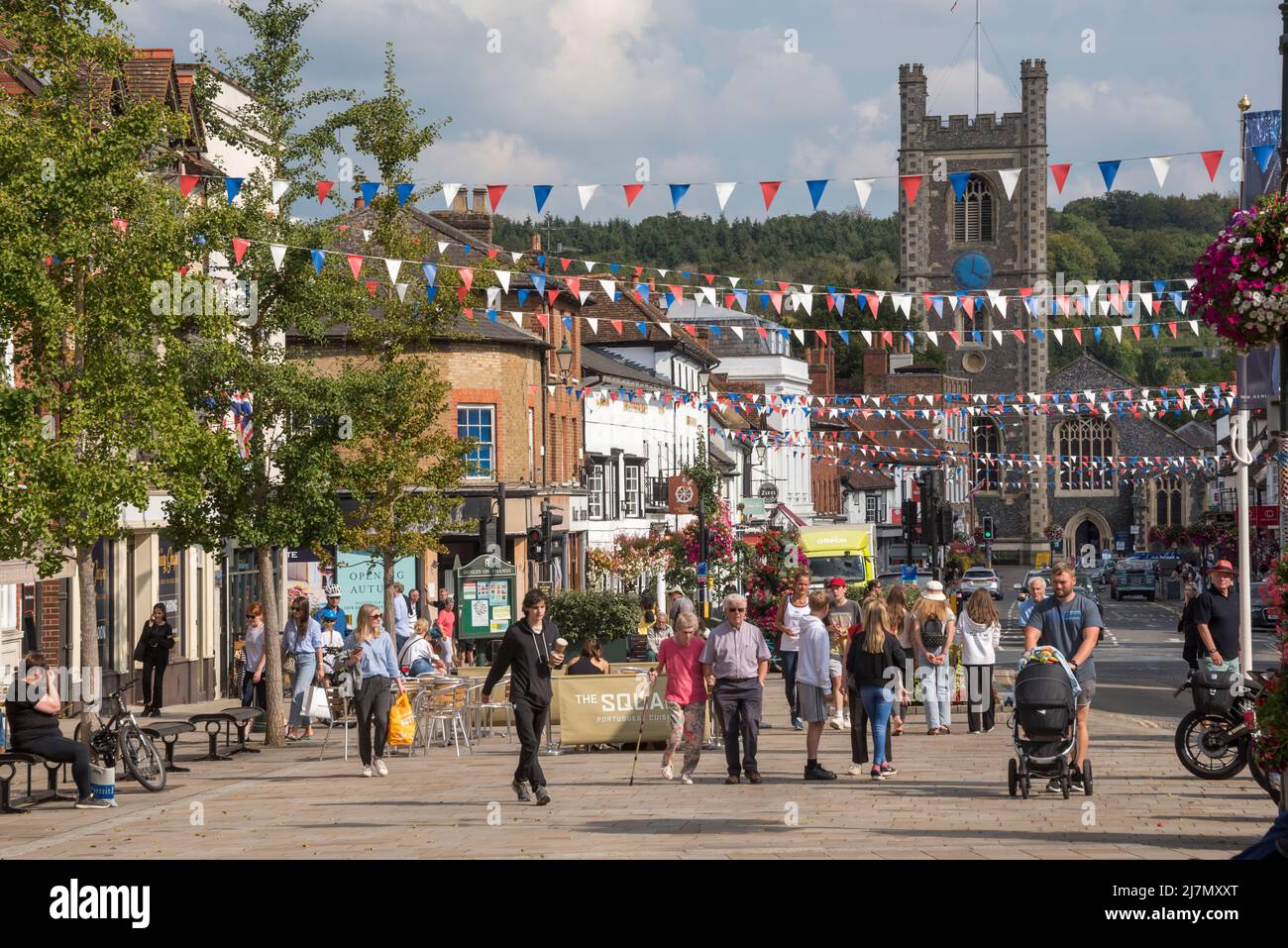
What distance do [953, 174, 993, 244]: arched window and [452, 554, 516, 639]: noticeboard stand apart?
8162 centimetres

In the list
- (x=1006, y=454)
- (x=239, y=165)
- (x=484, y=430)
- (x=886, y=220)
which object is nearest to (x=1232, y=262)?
(x=239, y=165)

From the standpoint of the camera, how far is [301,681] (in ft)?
74.6

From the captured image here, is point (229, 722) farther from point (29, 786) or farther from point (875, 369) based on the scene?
point (875, 369)

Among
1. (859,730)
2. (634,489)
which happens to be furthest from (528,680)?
(634,489)

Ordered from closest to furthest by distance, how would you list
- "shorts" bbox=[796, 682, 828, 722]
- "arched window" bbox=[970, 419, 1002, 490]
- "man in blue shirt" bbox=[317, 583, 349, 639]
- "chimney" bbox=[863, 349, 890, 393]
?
1. "shorts" bbox=[796, 682, 828, 722]
2. "man in blue shirt" bbox=[317, 583, 349, 639]
3. "arched window" bbox=[970, 419, 1002, 490]
4. "chimney" bbox=[863, 349, 890, 393]

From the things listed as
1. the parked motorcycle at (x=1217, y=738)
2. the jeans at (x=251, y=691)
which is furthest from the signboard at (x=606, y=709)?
the jeans at (x=251, y=691)

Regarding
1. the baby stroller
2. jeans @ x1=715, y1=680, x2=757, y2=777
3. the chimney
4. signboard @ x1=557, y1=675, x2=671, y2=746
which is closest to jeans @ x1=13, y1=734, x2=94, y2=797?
jeans @ x1=715, y1=680, x2=757, y2=777

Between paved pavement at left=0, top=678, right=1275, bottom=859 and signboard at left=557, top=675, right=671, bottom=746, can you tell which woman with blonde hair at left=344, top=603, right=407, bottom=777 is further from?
signboard at left=557, top=675, right=671, bottom=746

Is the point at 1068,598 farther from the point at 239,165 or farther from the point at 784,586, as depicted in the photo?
the point at 239,165

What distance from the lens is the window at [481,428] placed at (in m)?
41.8

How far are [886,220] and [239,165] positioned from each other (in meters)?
138

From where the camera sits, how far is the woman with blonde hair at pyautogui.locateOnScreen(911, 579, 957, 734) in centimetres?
2022

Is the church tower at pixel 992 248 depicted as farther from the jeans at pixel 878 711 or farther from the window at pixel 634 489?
the jeans at pixel 878 711

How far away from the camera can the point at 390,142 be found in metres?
25.6
